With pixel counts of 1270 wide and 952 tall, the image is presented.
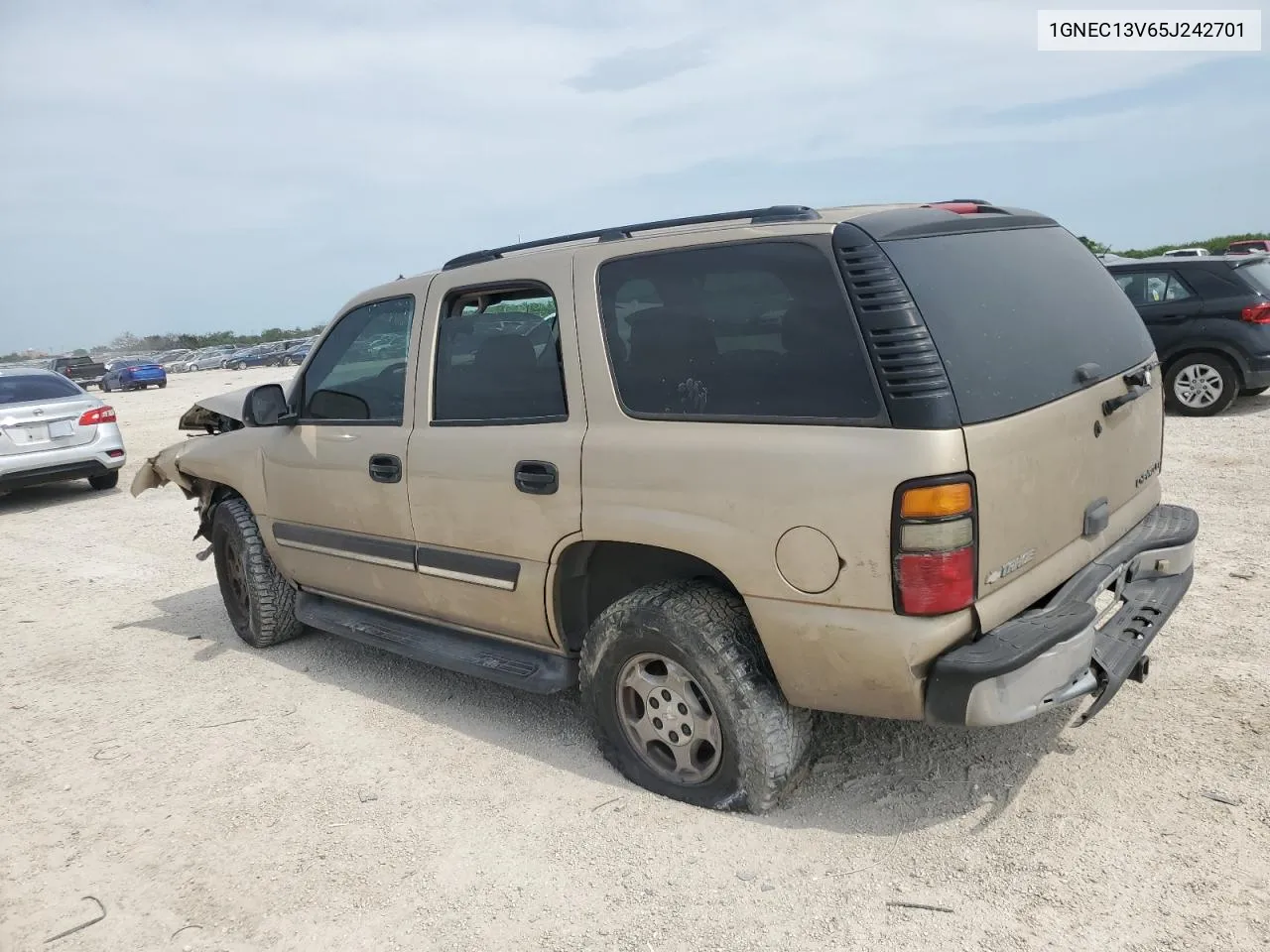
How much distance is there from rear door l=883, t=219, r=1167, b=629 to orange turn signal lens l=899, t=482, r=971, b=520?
9cm

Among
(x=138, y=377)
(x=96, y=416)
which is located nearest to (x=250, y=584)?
(x=96, y=416)

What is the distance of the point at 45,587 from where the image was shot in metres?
6.95

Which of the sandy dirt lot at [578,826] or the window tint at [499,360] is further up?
the window tint at [499,360]

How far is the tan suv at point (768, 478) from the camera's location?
2627 mm

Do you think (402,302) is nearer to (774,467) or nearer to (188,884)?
(774,467)

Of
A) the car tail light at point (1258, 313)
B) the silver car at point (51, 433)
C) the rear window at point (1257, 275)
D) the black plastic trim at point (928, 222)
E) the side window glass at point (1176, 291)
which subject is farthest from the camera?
the side window glass at point (1176, 291)

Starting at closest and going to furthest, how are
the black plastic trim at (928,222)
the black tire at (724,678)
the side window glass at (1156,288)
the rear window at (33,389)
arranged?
the black plastic trim at (928,222) < the black tire at (724,678) < the side window glass at (1156,288) < the rear window at (33,389)

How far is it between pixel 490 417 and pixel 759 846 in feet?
6.06

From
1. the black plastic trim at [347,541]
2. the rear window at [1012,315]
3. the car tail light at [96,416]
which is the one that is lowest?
the black plastic trim at [347,541]

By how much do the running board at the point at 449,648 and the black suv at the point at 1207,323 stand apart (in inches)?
328

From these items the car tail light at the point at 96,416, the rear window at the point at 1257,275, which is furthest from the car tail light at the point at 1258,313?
the car tail light at the point at 96,416

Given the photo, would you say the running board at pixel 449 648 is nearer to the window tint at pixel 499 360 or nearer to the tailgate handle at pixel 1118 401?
the window tint at pixel 499 360

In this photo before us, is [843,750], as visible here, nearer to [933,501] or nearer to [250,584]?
[933,501]

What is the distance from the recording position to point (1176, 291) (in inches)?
393
